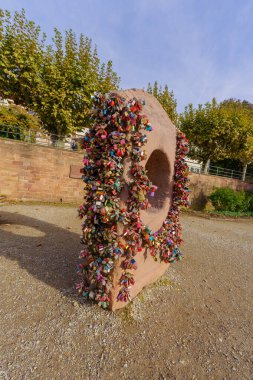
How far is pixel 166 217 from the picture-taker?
133 inches

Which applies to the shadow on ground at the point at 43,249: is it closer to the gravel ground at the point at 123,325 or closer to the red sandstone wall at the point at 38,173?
the gravel ground at the point at 123,325

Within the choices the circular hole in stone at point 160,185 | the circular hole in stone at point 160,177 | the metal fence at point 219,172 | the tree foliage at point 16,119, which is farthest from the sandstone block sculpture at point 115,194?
the metal fence at point 219,172

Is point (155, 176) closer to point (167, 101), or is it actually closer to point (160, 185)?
point (160, 185)

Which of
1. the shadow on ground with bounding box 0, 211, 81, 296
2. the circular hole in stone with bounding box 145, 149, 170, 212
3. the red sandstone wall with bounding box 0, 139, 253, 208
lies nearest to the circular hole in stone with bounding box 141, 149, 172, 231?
the circular hole in stone with bounding box 145, 149, 170, 212


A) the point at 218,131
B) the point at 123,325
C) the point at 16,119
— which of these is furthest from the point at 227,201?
the point at 16,119

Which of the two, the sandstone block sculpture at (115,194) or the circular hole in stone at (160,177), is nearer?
the sandstone block sculpture at (115,194)

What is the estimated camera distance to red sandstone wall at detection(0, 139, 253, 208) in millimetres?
7832

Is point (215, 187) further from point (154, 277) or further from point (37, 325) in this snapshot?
point (37, 325)

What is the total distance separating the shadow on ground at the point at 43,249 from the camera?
3160 millimetres

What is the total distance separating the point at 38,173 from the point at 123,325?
7.40 meters

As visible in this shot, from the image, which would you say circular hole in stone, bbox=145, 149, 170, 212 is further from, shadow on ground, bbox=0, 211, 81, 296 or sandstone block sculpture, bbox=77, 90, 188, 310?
shadow on ground, bbox=0, 211, 81, 296

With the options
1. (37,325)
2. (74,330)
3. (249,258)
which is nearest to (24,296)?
(37,325)

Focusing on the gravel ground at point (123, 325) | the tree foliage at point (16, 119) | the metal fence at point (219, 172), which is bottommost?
the gravel ground at point (123, 325)

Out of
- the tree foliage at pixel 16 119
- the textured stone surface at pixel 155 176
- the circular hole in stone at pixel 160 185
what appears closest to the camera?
the textured stone surface at pixel 155 176
